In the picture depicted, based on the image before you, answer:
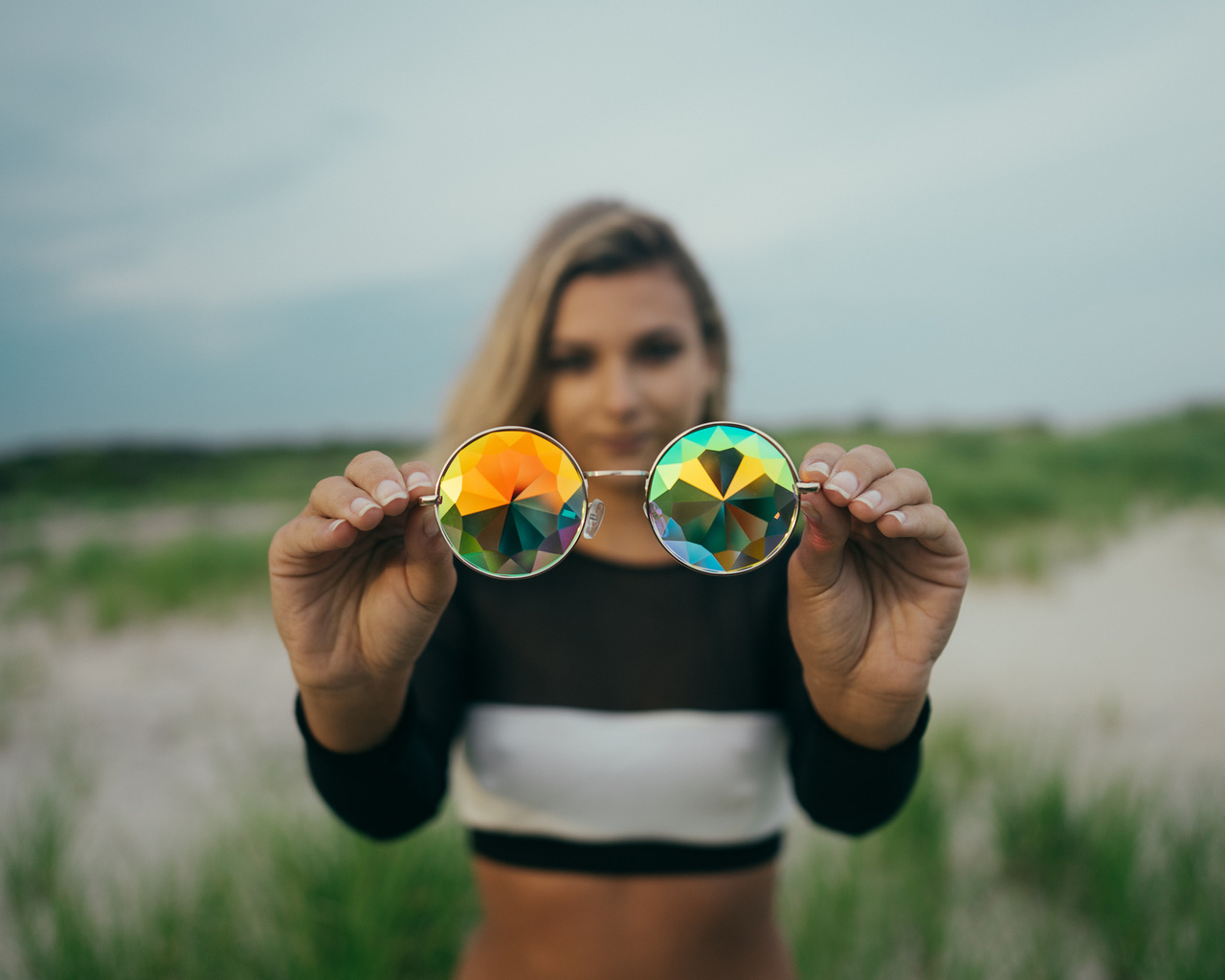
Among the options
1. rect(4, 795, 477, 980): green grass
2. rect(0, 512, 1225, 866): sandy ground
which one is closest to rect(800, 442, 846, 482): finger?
rect(4, 795, 477, 980): green grass

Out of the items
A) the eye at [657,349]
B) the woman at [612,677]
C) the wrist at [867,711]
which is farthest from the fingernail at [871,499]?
the eye at [657,349]

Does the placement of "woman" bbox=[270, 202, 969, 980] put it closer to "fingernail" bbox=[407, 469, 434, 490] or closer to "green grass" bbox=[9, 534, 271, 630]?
"fingernail" bbox=[407, 469, 434, 490]

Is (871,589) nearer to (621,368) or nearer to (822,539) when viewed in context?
(822,539)

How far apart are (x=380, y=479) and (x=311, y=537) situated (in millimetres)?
181

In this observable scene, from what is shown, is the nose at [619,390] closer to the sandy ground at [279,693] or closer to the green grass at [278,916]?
the green grass at [278,916]

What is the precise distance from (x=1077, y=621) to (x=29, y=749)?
453 inches

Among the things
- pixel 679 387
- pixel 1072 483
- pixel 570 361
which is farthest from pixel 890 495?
pixel 1072 483

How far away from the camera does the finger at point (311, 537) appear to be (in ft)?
4.24

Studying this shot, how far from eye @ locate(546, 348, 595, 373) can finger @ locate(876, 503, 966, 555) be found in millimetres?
1192

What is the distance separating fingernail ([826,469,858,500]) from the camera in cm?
126

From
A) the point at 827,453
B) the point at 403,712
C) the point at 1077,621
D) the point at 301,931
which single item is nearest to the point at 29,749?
the point at 301,931

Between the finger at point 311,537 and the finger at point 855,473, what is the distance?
0.94 metres

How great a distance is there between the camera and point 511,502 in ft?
4.77

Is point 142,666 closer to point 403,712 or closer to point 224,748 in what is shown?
point 224,748
